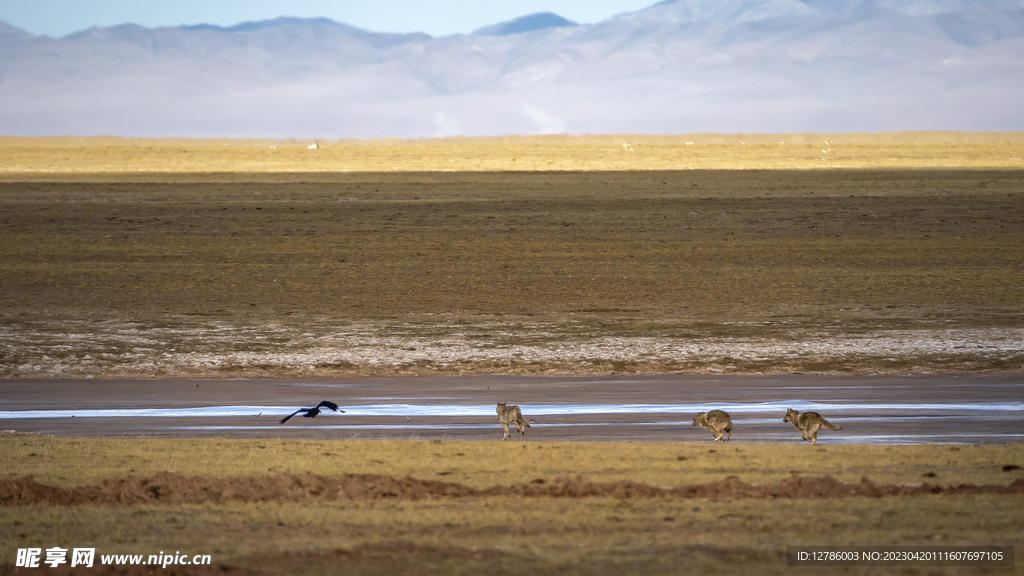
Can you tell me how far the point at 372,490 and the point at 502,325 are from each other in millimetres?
10317

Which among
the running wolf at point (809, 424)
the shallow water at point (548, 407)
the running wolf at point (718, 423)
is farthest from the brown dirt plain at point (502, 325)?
the shallow water at point (548, 407)

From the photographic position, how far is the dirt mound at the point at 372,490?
269 inches

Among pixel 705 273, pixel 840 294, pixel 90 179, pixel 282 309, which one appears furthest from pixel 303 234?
pixel 90 179

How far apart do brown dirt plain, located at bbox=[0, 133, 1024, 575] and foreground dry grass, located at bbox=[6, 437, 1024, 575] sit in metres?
0.03

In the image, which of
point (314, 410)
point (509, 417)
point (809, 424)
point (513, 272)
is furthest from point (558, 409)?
point (513, 272)

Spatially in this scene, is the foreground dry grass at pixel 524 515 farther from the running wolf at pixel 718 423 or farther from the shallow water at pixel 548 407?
the shallow water at pixel 548 407

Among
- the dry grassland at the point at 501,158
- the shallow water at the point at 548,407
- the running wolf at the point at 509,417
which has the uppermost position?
the dry grassland at the point at 501,158

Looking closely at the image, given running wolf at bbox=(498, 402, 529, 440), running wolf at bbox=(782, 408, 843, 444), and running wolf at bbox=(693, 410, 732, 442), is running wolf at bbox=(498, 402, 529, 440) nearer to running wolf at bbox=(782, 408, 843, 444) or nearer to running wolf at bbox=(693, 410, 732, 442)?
running wolf at bbox=(693, 410, 732, 442)

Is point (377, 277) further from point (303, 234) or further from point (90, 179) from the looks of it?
point (90, 179)

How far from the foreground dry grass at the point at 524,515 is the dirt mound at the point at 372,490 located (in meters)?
0.16

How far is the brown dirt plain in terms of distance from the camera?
19.6ft

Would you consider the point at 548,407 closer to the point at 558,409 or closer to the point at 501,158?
the point at 558,409

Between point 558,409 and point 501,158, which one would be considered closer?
point 558,409

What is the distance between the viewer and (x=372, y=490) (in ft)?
23.5
